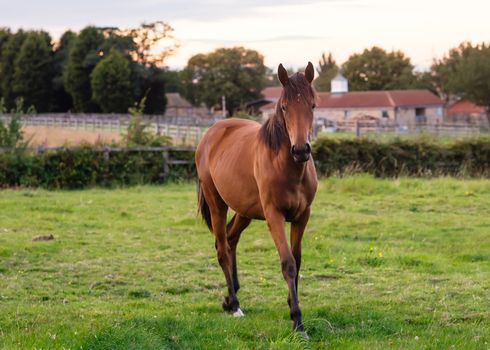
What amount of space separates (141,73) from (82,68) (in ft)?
23.2

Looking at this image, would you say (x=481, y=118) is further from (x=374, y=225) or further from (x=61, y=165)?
(x=374, y=225)

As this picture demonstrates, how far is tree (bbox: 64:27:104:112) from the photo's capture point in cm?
7462

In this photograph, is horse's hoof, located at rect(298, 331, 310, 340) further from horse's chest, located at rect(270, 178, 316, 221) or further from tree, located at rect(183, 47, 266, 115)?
tree, located at rect(183, 47, 266, 115)

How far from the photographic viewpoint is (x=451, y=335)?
5844 mm

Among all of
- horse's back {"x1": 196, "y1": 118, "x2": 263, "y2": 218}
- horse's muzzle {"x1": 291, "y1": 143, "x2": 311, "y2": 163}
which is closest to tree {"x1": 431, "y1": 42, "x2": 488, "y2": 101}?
horse's back {"x1": 196, "y1": 118, "x2": 263, "y2": 218}

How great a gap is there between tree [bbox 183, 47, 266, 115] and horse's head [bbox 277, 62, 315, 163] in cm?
6928

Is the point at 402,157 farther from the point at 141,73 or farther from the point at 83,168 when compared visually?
the point at 141,73

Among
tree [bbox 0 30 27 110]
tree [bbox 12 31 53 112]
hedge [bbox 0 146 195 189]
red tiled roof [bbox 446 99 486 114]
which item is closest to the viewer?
hedge [bbox 0 146 195 189]

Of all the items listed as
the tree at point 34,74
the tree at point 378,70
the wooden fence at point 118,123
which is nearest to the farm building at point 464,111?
the tree at point 378,70

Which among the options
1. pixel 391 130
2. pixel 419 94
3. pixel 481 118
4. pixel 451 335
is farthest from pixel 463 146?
pixel 419 94

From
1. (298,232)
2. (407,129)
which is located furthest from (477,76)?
(298,232)

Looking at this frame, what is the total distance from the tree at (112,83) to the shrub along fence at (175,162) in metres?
47.7

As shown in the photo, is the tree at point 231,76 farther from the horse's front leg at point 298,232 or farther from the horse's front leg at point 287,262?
the horse's front leg at point 287,262

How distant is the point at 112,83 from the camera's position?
70.1 m
